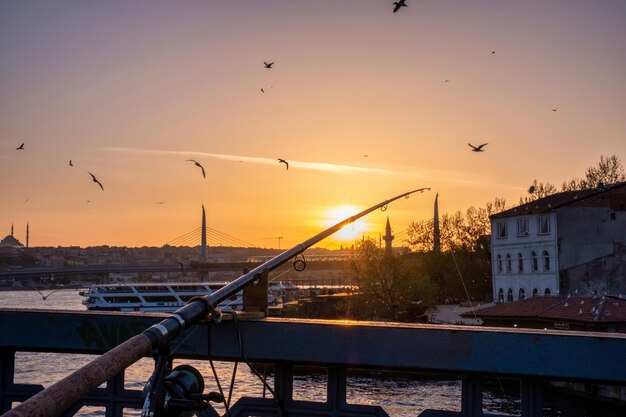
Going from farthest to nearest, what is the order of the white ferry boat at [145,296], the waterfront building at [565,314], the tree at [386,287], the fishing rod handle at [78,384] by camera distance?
the white ferry boat at [145,296] < the tree at [386,287] < the waterfront building at [565,314] < the fishing rod handle at [78,384]

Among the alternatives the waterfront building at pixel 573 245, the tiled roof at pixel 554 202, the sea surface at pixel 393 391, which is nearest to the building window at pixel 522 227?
the waterfront building at pixel 573 245

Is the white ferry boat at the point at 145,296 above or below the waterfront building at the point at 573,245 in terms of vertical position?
below

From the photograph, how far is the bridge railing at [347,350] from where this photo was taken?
332 cm

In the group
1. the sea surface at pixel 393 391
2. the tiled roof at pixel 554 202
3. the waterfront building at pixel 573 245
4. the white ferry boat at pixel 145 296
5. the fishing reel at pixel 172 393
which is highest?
the tiled roof at pixel 554 202

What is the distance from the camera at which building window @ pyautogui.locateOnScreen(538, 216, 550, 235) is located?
53828 mm

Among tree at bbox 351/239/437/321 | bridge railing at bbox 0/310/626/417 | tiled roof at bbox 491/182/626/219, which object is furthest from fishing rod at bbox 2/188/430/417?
tree at bbox 351/239/437/321

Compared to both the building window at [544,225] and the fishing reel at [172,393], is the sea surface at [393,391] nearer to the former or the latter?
the building window at [544,225]

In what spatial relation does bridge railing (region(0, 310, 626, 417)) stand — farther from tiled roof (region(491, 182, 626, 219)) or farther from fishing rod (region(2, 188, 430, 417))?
tiled roof (region(491, 182, 626, 219))

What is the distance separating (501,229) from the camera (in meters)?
60.3

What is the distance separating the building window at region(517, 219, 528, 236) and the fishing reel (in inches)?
2202

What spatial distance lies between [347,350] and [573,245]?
52.5 metres

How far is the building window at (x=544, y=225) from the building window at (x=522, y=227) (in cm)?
177

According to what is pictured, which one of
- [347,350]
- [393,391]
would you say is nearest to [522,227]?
[393,391]

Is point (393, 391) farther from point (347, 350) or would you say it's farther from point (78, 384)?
point (78, 384)
